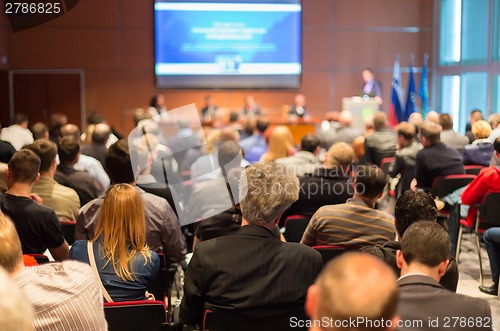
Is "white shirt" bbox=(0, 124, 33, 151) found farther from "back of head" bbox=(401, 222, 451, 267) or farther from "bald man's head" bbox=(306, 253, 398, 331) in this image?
"bald man's head" bbox=(306, 253, 398, 331)

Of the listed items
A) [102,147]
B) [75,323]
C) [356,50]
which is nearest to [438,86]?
[356,50]

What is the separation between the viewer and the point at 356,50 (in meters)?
14.7

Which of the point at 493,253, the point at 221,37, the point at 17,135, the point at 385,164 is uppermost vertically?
the point at 221,37

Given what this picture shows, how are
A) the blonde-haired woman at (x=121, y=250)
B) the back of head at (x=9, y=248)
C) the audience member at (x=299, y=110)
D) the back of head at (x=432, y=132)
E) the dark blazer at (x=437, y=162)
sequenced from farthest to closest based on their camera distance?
the audience member at (x=299, y=110), the back of head at (x=432, y=132), the dark blazer at (x=437, y=162), the blonde-haired woman at (x=121, y=250), the back of head at (x=9, y=248)

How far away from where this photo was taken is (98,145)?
7.24 m

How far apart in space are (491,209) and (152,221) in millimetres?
2951

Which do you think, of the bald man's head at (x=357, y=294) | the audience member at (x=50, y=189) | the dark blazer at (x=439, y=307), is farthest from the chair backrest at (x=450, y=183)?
the bald man's head at (x=357, y=294)

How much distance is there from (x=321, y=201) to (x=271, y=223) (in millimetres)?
2026

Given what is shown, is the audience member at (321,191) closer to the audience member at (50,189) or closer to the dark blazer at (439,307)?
the audience member at (50,189)

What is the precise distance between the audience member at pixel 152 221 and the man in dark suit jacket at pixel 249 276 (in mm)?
1295

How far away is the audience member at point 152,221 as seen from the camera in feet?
13.4

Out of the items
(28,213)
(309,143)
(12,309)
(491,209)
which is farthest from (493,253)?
(12,309)

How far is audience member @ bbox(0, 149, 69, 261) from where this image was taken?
3986 millimetres

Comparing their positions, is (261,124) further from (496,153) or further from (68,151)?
(496,153)
